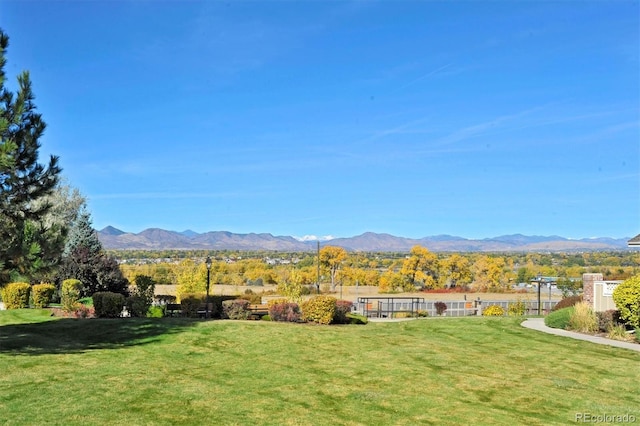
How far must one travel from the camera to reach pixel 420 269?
69.2m

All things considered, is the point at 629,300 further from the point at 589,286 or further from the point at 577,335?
the point at 589,286

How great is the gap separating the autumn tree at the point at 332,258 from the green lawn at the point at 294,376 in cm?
5150

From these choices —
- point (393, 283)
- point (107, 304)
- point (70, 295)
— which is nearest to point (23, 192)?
point (107, 304)

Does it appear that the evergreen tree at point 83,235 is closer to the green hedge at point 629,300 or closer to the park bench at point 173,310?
the park bench at point 173,310

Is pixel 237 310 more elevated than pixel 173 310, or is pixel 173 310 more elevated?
pixel 237 310

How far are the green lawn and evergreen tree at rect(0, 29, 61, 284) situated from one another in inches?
110

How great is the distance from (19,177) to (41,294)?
16.9m

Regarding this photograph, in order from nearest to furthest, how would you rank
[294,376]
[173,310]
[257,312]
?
[294,376] < [257,312] < [173,310]

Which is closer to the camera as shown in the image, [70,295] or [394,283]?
[70,295]

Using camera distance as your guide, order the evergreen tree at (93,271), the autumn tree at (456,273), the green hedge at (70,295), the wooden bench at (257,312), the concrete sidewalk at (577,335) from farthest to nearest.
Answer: the autumn tree at (456,273), the evergreen tree at (93,271), the wooden bench at (257,312), the green hedge at (70,295), the concrete sidewalk at (577,335)

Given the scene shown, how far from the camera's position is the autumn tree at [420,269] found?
224ft

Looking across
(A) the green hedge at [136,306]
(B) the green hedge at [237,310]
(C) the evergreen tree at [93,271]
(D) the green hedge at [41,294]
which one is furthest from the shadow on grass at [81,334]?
(D) the green hedge at [41,294]

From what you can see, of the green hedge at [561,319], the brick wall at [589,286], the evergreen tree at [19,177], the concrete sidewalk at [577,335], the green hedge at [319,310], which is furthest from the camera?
the brick wall at [589,286]

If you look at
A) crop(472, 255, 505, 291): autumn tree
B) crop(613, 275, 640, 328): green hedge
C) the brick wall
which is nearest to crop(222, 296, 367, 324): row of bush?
the brick wall
